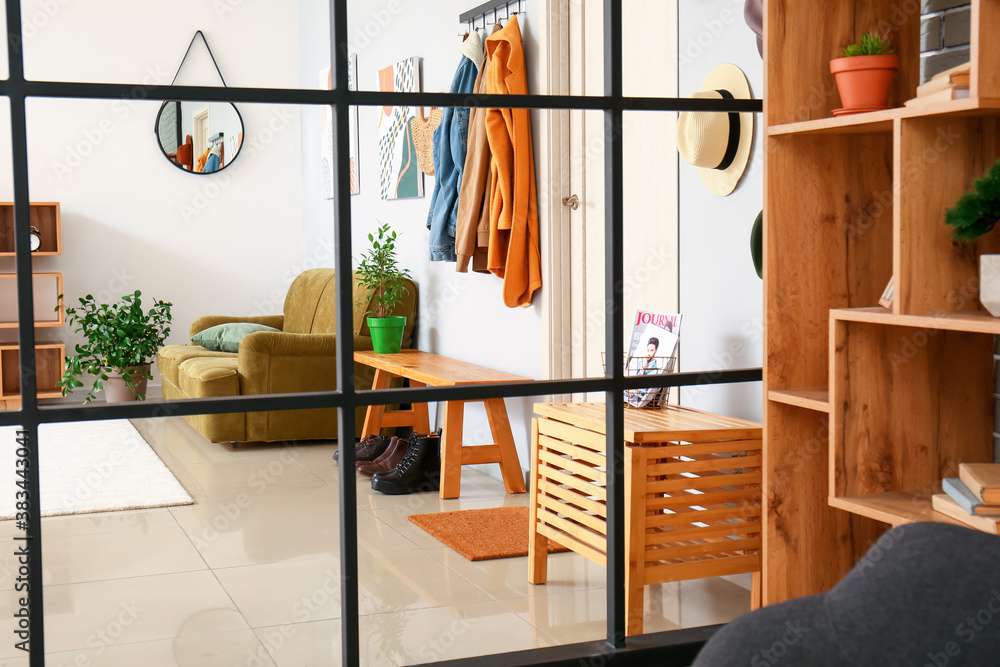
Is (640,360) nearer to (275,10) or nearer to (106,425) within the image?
(106,425)

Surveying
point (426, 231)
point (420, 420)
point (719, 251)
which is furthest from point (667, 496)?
point (426, 231)

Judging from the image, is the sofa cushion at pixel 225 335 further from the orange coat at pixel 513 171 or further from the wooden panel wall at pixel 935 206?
the wooden panel wall at pixel 935 206

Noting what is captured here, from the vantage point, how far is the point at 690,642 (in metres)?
1.89

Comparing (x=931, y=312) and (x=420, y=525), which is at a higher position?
(x=931, y=312)

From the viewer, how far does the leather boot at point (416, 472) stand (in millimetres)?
3785

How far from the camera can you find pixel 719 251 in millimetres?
2768

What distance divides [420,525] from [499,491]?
2.10 feet

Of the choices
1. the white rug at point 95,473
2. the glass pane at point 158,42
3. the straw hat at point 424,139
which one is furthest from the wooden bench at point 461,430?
the glass pane at point 158,42

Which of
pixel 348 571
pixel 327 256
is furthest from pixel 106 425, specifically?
pixel 348 571

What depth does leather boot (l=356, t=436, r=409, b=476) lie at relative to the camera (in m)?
3.96

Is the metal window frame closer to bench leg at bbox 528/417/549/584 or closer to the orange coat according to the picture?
bench leg at bbox 528/417/549/584

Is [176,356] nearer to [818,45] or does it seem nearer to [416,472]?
[416,472]

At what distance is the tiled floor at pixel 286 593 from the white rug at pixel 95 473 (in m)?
0.17

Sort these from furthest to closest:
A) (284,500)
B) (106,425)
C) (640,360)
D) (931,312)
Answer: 1. (106,425)
2. (284,500)
3. (640,360)
4. (931,312)
